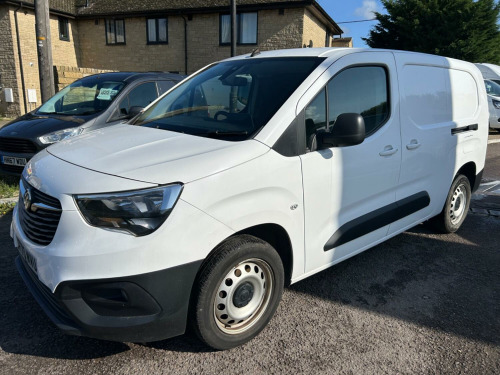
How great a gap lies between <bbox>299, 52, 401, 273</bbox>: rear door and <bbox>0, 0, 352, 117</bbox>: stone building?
51.7 feet

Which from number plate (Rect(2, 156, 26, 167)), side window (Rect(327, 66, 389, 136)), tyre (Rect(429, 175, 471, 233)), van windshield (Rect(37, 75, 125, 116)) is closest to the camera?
side window (Rect(327, 66, 389, 136))

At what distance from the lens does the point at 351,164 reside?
3.00 m

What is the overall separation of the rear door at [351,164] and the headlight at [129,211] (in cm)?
104

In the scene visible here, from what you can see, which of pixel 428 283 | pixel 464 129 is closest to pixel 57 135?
pixel 428 283

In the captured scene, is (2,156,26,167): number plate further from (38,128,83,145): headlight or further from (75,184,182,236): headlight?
(75,184,182,236): headlight

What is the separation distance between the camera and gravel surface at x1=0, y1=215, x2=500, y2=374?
8.09ft

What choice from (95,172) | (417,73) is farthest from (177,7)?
(95,172)

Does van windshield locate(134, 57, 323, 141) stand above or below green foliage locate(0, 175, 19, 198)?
above

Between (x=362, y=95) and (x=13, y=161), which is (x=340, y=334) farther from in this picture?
(x=13, y=161)

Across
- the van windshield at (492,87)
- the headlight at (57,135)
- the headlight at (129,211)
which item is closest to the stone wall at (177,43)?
the van windshield at (492,87)

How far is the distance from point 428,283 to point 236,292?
6.50 feet

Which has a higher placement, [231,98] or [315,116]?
[231,98]

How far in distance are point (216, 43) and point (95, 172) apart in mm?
19955

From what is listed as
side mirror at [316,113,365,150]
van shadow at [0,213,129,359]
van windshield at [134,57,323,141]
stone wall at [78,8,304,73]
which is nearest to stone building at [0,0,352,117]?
stone wall at [78,8,304,73]
